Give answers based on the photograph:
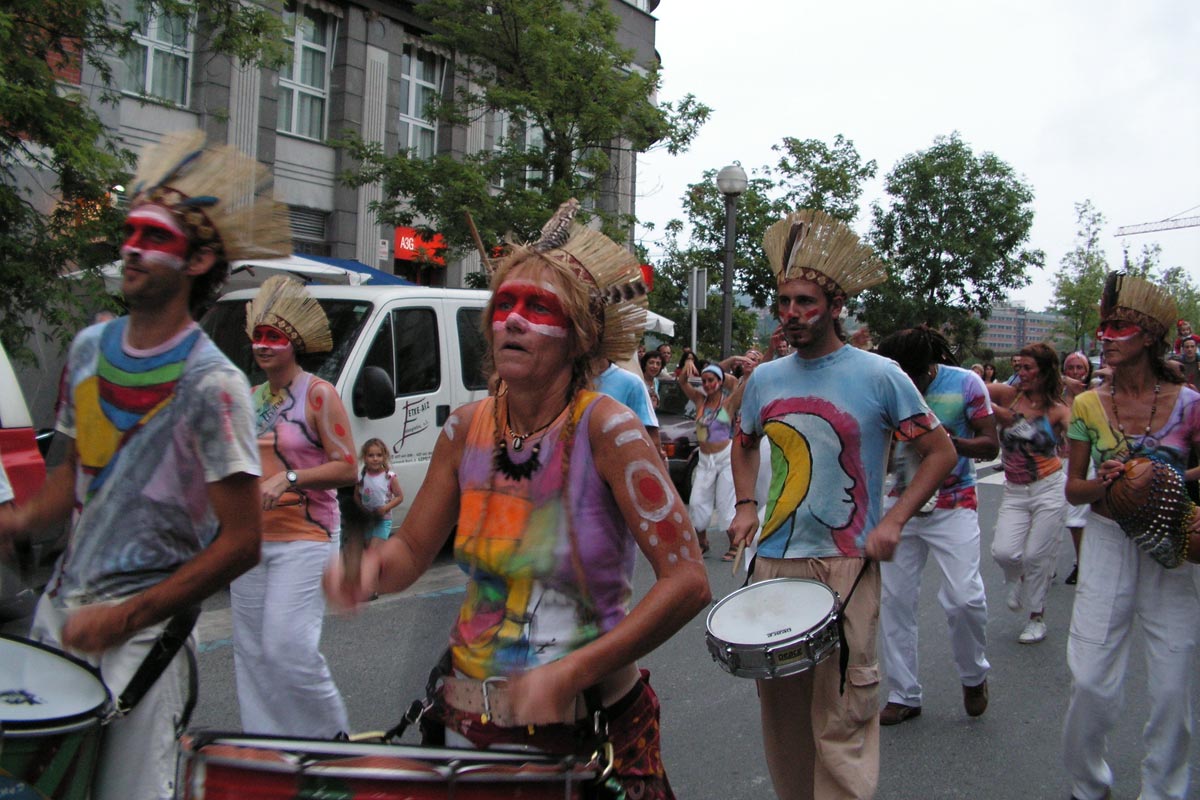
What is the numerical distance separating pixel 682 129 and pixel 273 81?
794 cm

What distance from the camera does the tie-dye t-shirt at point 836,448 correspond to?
3.80 m

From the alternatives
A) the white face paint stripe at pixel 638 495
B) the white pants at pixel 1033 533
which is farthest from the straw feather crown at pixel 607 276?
the white pants at pixel 1033 533

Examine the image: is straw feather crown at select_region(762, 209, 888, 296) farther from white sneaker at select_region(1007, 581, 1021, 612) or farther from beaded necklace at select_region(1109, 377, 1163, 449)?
white sneaker at select_region(1007, 581, 1021, 612)

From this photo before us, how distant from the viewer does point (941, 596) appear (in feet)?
18.3

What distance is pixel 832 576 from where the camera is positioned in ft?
12.4

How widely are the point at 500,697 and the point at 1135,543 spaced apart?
3.05m

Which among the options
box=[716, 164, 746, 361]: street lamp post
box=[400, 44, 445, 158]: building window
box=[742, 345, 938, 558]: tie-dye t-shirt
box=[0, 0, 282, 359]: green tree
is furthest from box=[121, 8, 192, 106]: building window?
box=[742, 345, 938, 558]: tie-dye t-shirt

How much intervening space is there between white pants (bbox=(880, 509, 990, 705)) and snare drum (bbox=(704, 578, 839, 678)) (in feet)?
6.44

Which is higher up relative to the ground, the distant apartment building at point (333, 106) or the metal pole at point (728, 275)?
the distant apartment building at point (333, 106)

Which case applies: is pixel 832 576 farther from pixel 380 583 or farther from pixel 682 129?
pixel 682 129

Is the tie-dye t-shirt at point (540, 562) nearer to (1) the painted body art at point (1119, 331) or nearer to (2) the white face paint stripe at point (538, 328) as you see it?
(2) the white face paint stripe at point (538, 328)

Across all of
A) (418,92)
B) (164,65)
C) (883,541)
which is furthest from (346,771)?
(418,92)

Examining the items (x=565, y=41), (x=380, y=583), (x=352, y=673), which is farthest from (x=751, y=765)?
(x=565, y=41)

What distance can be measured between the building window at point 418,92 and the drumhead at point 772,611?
1959cm
